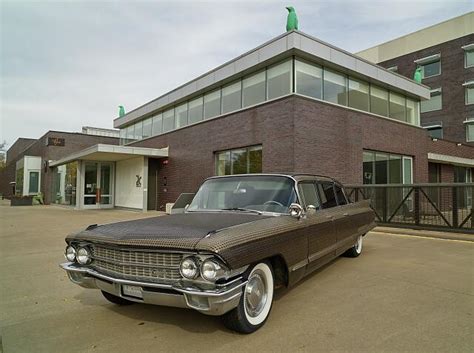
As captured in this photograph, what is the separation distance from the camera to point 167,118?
824 inches

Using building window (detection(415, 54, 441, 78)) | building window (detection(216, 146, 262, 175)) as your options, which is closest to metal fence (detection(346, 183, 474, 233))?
building window (detection(216, 146, 262, 175))

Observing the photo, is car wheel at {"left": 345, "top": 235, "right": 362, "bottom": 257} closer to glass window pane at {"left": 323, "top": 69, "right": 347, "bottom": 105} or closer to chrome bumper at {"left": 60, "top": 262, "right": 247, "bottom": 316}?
chrome bumper at {"left": 60, "top": 262, "right": 247, "bottom": 316}

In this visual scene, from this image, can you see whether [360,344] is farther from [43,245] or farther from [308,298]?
[43,245]

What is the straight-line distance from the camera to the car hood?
3082 mm

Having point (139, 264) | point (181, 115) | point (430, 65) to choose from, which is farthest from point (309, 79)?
point (430, 65)

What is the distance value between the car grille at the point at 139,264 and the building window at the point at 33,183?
33.3 m

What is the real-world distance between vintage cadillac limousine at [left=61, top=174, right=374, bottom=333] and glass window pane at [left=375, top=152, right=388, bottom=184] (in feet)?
39.6

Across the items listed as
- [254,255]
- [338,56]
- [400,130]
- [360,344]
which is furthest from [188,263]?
[400,130]

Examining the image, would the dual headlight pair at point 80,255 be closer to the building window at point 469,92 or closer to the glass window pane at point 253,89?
the glass window pane at point 253,89

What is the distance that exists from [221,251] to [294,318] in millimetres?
1401

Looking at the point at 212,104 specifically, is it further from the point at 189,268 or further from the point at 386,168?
the point at 189,268

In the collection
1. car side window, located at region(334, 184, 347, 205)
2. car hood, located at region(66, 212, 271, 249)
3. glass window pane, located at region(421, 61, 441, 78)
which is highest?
glass window pane, located at region(421, 61, 441, 78)

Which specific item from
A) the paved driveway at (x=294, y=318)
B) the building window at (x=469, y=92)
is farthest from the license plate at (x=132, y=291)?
the building window at (x=469, y=92)

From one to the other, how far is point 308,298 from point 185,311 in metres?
1.57
